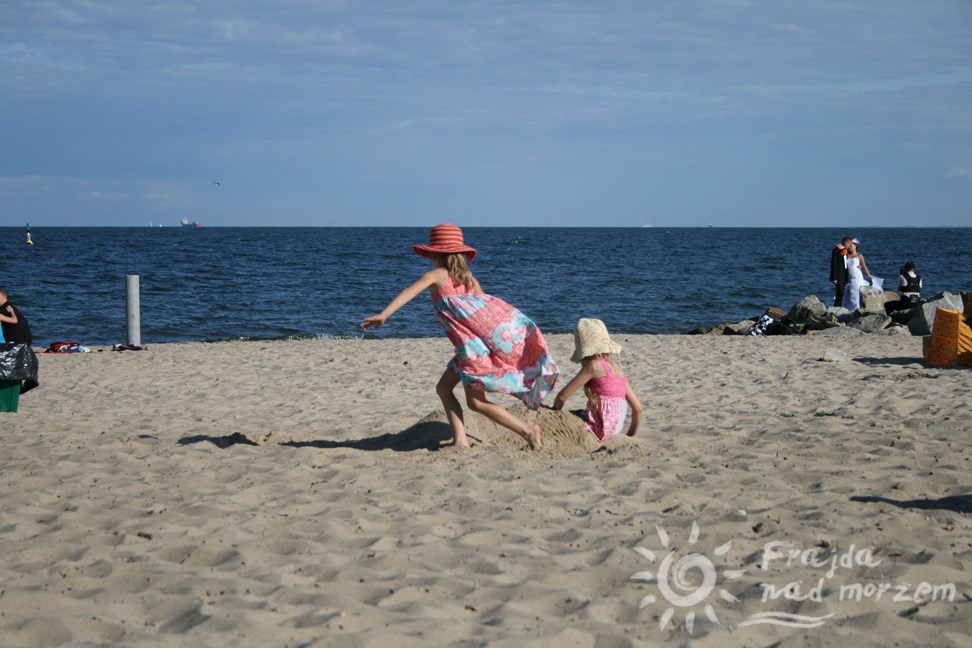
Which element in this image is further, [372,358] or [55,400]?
[372,358]

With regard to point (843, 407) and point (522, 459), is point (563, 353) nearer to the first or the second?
point (843, 407)

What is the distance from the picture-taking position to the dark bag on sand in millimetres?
8266

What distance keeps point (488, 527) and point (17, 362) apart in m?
5.74

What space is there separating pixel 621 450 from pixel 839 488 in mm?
1491

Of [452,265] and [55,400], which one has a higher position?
[452,265]

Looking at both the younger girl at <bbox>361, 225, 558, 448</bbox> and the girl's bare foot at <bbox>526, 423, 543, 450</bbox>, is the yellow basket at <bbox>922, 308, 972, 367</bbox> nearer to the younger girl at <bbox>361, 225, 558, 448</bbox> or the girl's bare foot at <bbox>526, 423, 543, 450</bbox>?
the girl's bare foot at <bbox>526, 423, 543, 450</bbox>

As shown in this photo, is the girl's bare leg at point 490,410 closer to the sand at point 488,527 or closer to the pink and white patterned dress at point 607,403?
the sand at point 488,527

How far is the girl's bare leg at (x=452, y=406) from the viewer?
19.6 feet

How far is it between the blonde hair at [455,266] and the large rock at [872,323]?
1107 centimetres

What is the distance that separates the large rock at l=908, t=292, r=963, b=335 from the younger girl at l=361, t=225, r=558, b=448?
10.8 metres

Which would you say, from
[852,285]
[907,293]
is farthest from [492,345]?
[907,293]

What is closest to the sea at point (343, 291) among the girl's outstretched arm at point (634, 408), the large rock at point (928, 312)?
the large rock at point (928, 312)

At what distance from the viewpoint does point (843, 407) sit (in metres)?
8.09

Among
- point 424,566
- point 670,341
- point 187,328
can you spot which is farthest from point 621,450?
point 187,328
